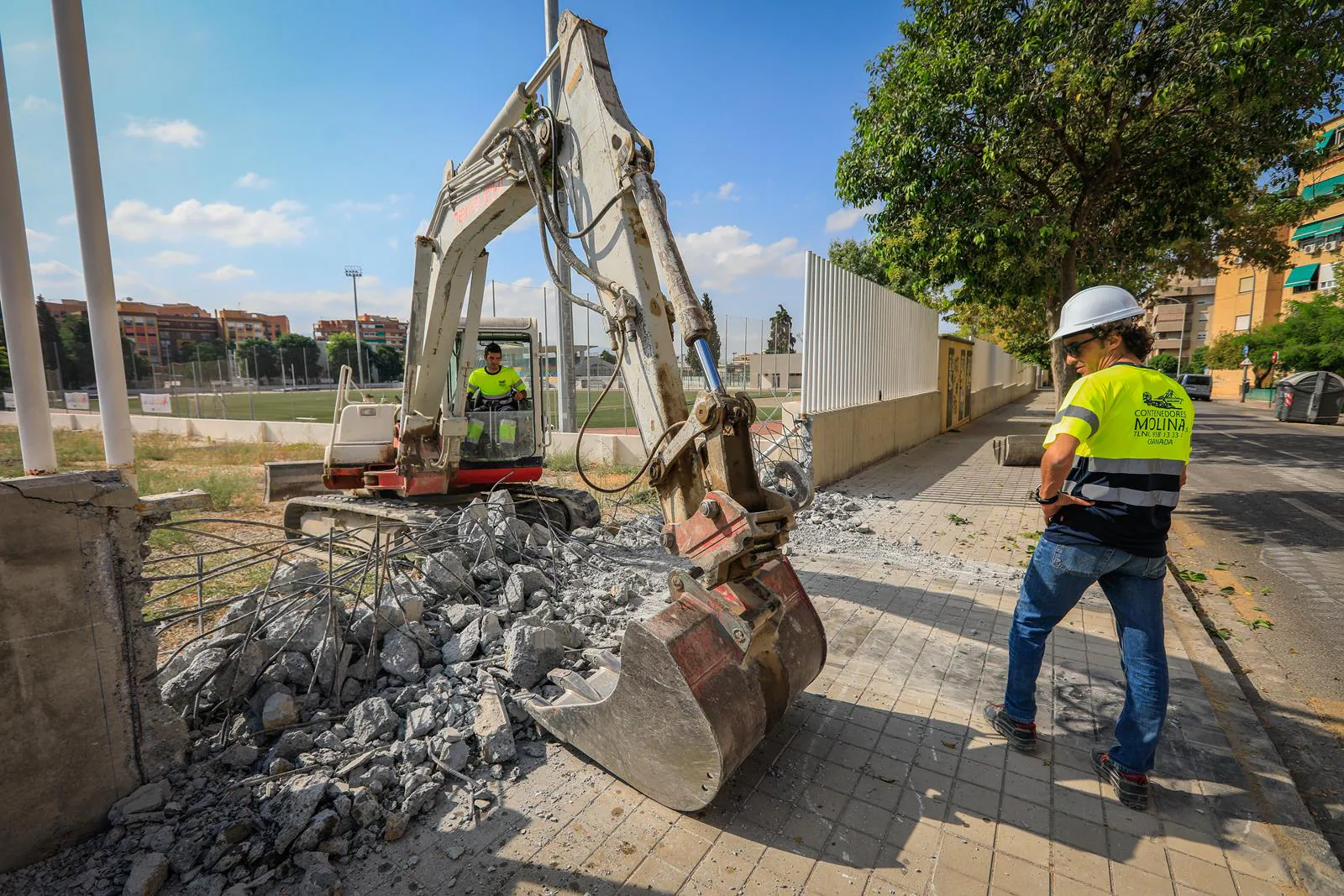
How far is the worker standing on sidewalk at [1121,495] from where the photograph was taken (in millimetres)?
2479

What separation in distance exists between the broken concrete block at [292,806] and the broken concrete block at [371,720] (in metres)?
0.33

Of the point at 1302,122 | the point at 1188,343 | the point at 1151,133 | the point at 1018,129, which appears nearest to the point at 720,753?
the point at 1018,129

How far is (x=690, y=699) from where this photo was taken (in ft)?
7.70

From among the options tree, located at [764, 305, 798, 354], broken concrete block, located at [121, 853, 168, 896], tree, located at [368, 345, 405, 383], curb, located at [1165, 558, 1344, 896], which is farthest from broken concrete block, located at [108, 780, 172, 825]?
tree, located at [368, 345, 405, 383]

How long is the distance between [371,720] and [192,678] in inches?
35.4

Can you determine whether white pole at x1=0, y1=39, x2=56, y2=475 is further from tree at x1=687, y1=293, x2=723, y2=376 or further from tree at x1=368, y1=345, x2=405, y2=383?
tree at x1=368, y1=345, x2=405, y2=383

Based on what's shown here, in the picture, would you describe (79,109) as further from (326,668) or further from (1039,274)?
(1039,274)

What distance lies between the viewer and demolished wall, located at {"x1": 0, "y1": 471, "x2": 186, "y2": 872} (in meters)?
2.17

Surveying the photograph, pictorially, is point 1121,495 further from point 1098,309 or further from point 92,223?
point 92,223

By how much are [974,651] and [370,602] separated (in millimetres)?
3927

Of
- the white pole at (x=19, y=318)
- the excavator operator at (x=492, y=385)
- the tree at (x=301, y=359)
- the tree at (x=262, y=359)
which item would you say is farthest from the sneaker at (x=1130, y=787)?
the tree at (x=301, y=359)

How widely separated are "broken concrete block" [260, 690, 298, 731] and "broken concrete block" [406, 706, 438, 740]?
52 centimetres

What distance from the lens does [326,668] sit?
323 centimetres

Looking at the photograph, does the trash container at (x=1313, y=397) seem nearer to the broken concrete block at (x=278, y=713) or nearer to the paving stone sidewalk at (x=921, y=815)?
the paving stone sidewalk at (x=921, y=815)
